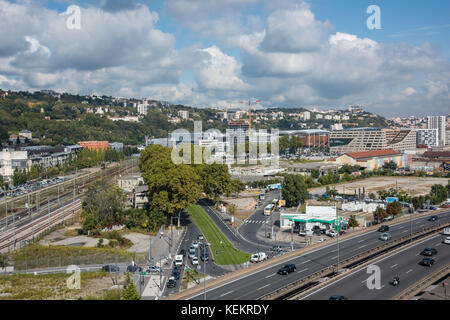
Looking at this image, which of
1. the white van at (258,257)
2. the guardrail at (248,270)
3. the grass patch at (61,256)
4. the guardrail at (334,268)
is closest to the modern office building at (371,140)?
the guardrail at (334,268)

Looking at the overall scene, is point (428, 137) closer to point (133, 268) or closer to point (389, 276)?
point (389, 276)

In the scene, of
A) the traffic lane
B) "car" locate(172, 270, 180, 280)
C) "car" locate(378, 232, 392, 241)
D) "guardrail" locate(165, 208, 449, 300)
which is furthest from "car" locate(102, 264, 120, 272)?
"car" locate(378, 232, 392, 241)

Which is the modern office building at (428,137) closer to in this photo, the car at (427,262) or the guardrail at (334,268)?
the guardrail at (334,268)

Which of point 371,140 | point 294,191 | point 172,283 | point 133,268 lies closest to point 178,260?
point 133,268

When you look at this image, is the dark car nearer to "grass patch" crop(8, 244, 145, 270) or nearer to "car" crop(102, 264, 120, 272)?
"car" crop(102, 264, 120, 272)

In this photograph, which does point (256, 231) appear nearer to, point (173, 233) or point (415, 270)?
point (173, 233)
